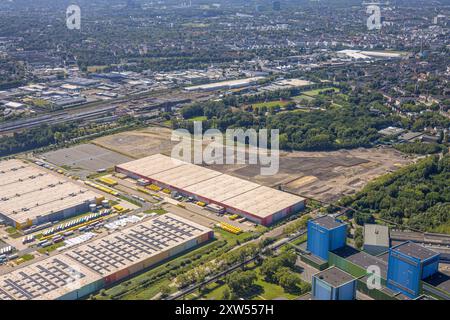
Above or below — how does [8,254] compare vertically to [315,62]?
below

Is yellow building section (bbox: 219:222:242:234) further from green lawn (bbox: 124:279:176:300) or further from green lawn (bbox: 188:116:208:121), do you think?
green lawn (bbox: 188:116:208:121)

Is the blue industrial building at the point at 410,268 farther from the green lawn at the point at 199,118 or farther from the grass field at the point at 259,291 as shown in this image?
the green lawn at the point at 199,118

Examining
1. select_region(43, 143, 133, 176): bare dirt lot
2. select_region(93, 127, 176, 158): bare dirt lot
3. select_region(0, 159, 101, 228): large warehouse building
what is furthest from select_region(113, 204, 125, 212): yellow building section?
select_region(93, 127, 176, 158): bare dirt lot

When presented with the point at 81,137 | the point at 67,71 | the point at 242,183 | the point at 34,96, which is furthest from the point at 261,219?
the point at 67,71

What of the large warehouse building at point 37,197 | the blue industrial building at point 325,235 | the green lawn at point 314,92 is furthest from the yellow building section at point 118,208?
the green lawn at point 314,92

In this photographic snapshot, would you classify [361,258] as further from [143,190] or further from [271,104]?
[271,104]
